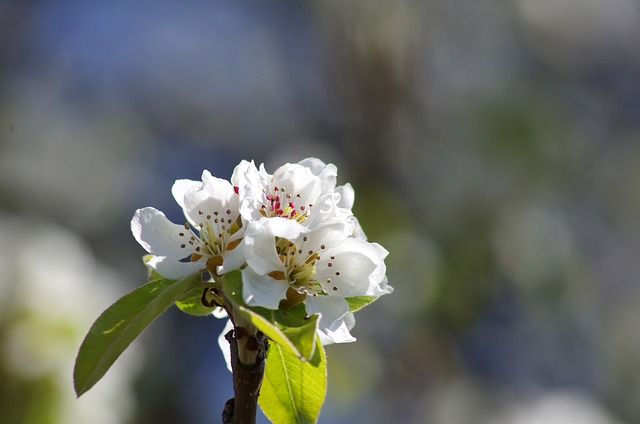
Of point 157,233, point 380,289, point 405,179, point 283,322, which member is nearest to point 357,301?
point 380,289

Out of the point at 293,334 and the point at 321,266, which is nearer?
the point at 293,334

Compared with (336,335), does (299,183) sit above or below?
above

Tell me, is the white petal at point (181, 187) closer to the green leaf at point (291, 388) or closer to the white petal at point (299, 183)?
the white petal at point (299, 183)

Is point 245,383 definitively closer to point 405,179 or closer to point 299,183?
point 299,183

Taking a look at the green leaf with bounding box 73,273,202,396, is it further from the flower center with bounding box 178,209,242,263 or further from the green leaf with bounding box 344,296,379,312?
the green leaf with bounding box 344,296,379,312

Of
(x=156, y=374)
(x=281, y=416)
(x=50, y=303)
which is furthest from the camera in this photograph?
(x=156, y=374)

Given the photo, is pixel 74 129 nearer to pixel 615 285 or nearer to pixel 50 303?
pixel 50 303

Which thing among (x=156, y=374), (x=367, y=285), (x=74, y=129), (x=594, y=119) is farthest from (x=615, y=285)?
(x=367, y=285)
